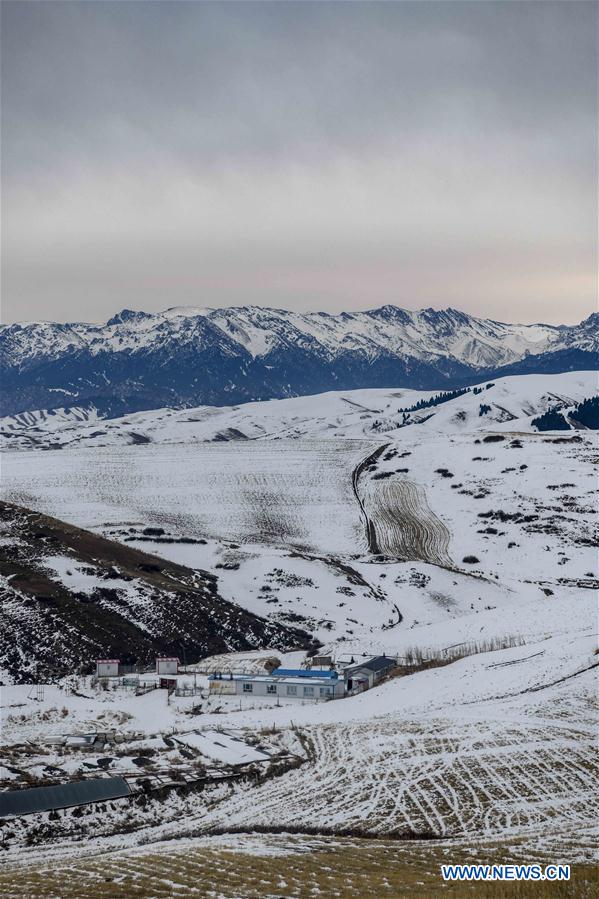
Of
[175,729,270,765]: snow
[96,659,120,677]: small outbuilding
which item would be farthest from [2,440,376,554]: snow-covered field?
[175,729,270,765]: snow

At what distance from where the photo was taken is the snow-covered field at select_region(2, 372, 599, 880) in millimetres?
32594

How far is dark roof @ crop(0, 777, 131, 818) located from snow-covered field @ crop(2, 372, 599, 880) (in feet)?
3.36

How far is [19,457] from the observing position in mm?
148125

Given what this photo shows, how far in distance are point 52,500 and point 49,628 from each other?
180 ft

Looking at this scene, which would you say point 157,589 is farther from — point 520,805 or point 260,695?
point 520,805

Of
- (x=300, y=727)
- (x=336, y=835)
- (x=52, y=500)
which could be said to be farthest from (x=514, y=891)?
(x=52, y=500)

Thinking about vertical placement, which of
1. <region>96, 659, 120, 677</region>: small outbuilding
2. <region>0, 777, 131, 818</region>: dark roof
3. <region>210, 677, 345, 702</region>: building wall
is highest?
<region>0, 777, 131, 818</region>: dark roof

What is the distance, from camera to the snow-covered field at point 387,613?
32594 millimetres

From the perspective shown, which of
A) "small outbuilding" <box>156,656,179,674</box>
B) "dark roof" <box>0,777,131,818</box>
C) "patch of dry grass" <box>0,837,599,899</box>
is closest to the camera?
"patch of dry grass" <box>0,837,599,899</box>

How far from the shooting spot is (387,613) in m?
82.4

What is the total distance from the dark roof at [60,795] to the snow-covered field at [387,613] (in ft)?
3.36

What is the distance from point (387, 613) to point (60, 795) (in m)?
52.3

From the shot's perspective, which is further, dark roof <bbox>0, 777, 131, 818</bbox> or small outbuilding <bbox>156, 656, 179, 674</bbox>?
small outbuilding <bbox>156, 656, 179, 674</bbox>

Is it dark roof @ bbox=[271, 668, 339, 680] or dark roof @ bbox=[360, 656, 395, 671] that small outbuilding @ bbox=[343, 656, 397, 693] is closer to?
dark roof @ bbox=[360, 656, 395, 671]
